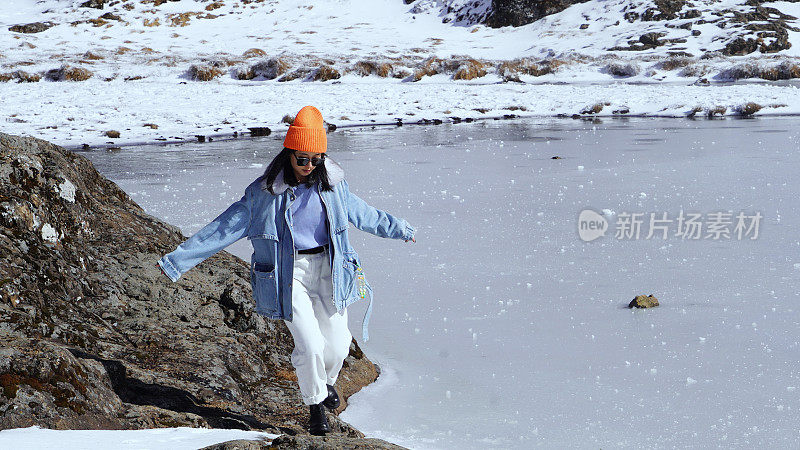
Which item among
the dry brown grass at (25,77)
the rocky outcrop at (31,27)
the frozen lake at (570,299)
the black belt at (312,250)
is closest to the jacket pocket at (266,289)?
the black belt at (312,250)

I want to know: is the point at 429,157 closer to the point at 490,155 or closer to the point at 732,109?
the point at 490,155

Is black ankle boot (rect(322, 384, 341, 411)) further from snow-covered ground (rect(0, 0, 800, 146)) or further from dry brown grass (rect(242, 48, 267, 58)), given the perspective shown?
dry brown grass (rect(242, 48, 267, 58))

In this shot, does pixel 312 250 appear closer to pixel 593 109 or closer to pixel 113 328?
pixel 113 328

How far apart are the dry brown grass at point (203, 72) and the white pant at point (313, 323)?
28606 mm

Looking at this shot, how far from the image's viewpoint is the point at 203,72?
3091 cm

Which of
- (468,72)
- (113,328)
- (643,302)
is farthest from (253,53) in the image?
(113,328)

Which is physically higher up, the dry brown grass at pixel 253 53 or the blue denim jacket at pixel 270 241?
the blue denim jacket at pixel 270 241

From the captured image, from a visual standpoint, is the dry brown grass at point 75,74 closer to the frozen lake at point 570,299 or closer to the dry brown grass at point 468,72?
the dry brown grass at point 468,72

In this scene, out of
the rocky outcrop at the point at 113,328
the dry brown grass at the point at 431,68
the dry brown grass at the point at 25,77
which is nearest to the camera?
the rocky outcrop at the point at 113,328

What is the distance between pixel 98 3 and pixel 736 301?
53181mm

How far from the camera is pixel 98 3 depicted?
5216 centimetres

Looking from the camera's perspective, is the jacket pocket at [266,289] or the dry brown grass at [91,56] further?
the dry brown grass at [91,56]

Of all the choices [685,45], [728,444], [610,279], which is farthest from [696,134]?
[685,45]

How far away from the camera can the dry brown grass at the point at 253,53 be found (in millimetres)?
37688
